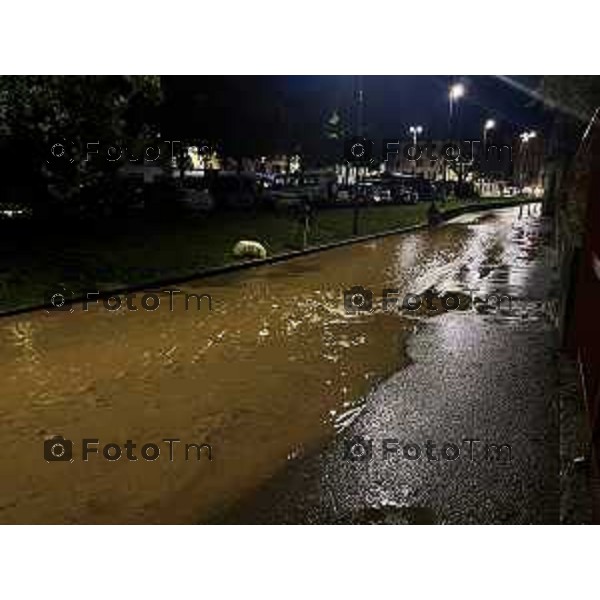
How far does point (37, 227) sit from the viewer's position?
1877 centimetres

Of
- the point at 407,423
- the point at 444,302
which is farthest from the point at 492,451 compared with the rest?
the point at 444,302

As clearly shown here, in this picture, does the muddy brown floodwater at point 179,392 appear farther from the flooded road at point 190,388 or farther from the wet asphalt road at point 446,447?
the wet asphalt road at point 446,447

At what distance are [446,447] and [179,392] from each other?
3108 millimetres

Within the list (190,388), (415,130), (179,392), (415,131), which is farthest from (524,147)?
(179,392)

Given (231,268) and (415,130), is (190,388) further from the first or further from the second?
(415,130)

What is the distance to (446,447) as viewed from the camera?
6684mm

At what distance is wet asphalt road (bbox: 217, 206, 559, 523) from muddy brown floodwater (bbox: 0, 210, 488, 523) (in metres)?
0.29

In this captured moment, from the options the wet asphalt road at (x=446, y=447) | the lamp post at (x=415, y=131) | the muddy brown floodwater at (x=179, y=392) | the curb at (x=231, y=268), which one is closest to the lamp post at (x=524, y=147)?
the lamp post at (x=415, y=131)

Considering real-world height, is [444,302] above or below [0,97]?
below

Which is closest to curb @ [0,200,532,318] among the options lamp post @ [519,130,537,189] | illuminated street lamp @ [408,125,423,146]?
illuminated street lamp @ [408,125,423,146]

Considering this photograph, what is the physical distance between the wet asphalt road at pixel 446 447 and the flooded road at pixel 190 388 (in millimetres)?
235

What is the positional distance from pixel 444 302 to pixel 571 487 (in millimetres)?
8377

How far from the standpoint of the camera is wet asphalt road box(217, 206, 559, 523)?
548 cm

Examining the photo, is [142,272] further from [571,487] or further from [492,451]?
[571,487]
